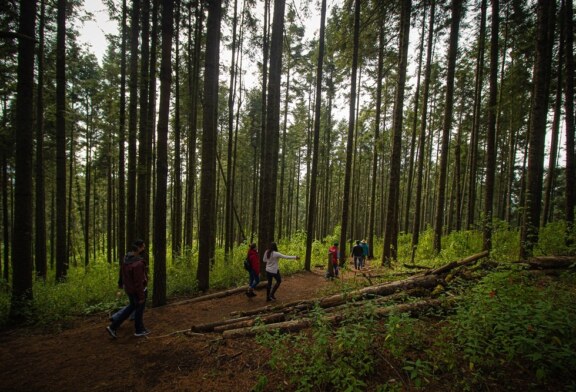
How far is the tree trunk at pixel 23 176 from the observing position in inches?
278

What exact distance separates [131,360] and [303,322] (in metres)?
3.57

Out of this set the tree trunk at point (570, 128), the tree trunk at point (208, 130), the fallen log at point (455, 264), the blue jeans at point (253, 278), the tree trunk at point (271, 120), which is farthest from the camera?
the tree trunk at point (570, 128)

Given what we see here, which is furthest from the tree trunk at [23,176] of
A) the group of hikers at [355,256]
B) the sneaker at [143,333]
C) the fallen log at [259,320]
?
the group of hikers at [355,256]

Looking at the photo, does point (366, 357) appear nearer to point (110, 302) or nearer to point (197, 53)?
point (110, 302)

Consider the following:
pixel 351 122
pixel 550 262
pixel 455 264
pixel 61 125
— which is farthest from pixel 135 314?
pixel 351 122

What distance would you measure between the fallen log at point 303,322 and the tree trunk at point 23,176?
6.72 meters

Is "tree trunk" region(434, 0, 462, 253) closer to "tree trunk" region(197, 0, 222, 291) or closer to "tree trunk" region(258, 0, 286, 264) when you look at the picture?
"tree trunk" region(258, 0, 286, 264)

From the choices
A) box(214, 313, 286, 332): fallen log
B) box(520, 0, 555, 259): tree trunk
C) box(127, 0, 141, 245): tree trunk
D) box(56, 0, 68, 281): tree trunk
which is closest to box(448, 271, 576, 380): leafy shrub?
box(214, 313, 286, 332): fallen log

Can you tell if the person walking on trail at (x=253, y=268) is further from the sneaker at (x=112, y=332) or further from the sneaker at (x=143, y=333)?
the sneaker at (x=112, y=332)

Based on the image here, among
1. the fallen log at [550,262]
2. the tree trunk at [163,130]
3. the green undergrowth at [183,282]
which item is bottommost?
the green undergrowth at [183,282]

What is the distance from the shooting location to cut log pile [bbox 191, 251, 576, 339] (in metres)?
5.05

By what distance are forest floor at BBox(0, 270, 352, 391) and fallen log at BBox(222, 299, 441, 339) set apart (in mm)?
155

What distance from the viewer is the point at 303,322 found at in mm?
5148

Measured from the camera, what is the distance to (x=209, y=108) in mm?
8859
